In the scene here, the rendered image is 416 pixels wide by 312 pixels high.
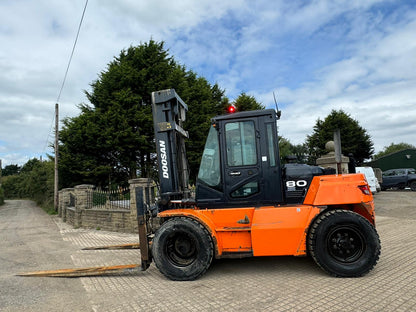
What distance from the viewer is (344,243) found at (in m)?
4.30

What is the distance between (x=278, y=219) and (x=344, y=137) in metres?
33.6

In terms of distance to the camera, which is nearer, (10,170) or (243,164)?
(243,164)

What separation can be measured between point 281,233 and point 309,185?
99 cm

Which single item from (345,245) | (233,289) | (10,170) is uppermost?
(10,170)

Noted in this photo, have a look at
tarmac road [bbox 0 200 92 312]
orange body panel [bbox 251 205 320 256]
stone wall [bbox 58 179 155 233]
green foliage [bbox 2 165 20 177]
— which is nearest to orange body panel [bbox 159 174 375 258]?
orange body panel [bbox 251 205 320 256]

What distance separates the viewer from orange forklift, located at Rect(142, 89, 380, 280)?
429 cm

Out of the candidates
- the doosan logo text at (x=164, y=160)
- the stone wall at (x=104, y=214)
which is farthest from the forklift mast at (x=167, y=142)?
the stone wall at (x=104, y=214)

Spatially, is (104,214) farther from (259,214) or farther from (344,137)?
(344,137)

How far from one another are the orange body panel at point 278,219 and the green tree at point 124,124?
36.3 feet

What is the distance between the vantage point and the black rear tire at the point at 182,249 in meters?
4.42

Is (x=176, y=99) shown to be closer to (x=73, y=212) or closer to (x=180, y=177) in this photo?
(x=180, y=177)

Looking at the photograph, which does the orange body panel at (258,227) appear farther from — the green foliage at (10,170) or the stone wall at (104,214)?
the green foliage at (10,170)

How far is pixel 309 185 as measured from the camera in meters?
4.66

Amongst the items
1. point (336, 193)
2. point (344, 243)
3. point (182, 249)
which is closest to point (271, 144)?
point (336, 193)
